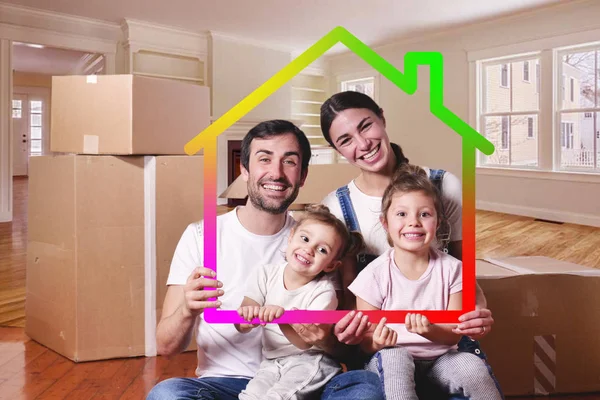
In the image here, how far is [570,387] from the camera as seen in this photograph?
183cm

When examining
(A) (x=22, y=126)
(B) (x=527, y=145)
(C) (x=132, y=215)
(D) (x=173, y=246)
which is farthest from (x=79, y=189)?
(A) (x=22, y=126)

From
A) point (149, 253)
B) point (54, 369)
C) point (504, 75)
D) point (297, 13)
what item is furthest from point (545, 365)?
point (504, 75)

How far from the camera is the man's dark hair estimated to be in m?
0.91

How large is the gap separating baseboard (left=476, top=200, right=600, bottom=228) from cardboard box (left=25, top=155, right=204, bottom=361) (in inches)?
194

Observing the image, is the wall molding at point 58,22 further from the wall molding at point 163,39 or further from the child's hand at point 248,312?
the child's hand at point 248,312

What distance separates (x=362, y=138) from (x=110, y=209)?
158cm

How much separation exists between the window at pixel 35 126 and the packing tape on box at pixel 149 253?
37.8 ft

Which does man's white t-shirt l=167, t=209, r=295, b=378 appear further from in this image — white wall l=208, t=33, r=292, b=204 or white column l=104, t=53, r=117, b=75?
white column l=104, t=53, r=117, b=75

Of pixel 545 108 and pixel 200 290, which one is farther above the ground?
pixel 545 108

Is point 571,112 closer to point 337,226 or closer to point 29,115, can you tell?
point 337,226

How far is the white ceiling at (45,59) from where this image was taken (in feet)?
28.6

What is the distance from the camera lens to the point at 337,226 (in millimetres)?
895

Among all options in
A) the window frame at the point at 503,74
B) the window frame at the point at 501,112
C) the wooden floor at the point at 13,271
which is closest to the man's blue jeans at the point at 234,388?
the wooden floor at the point at 13,271

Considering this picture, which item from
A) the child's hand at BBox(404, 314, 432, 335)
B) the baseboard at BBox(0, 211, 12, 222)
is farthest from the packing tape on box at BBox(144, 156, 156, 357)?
the baseboard at BBox(0, 211, 12, 222)
